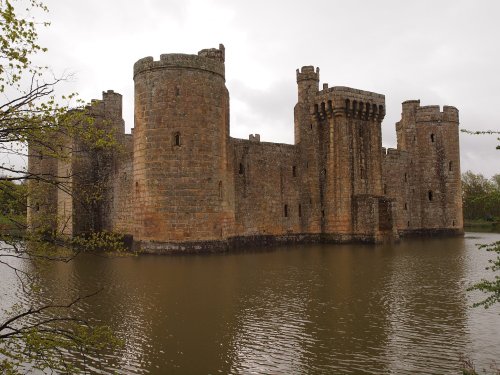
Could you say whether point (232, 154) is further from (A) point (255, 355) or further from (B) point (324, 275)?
(A) point (255, 355)

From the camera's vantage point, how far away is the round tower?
73.6 feet

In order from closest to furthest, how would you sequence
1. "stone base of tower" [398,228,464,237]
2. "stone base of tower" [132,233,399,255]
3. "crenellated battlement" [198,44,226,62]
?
"stone base of tower" [132,233,399,255], "crenellated battlement" [198,44,226,62], "stone base of tower" [398,228,464,237]

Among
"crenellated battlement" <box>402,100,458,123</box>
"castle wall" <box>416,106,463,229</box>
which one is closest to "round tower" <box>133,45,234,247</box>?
"crenellated battlement" <box>402,100,458,123</box>

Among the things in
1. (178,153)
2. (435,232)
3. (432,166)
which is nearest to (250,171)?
(178,153)

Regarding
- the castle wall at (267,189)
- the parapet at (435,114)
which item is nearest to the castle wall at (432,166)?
the parapet at (435,114)

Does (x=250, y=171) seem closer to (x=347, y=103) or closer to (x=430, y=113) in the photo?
(x=347, y=103)

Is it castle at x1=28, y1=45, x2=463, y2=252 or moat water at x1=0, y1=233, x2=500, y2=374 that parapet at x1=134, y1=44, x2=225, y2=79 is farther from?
moat water at x1=0, y1=233, x2=500, y2=374

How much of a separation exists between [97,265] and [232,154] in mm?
10731

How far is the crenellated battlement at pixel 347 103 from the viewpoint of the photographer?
29.8 meters

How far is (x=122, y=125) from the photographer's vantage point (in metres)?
32.8

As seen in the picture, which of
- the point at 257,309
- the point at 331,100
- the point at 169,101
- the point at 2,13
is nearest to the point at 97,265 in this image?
the point at 169,101

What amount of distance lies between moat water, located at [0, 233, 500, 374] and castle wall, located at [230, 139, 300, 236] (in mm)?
9077

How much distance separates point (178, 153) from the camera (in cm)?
2259

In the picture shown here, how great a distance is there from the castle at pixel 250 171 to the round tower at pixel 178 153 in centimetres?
5
